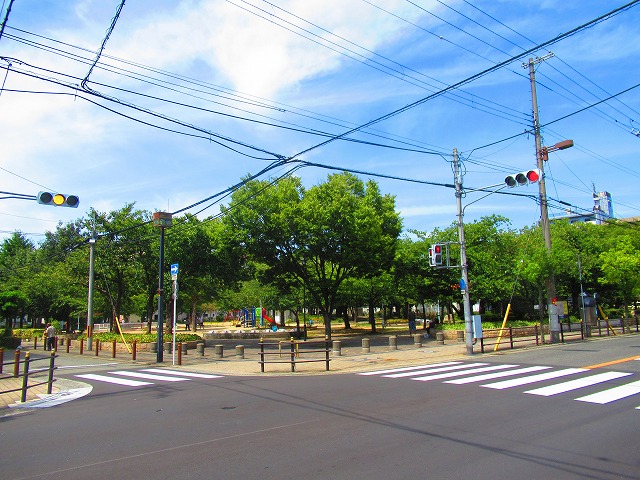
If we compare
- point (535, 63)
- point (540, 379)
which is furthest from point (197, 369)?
point (535, 63)

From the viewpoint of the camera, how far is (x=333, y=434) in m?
7.29

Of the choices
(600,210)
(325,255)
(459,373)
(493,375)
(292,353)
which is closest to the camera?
(493,375)

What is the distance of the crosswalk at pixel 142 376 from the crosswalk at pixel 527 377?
19.2ft

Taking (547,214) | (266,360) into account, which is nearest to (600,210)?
(547,214)

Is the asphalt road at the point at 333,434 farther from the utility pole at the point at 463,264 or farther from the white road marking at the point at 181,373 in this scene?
the utility pole at the point at 463,264

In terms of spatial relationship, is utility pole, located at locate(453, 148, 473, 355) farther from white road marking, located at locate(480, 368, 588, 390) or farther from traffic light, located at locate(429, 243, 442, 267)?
white road marking, located at locate(480, 368, 588, 390)

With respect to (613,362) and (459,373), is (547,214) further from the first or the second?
(459,373)

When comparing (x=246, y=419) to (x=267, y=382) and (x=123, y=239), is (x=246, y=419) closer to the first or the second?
(x=267, y=382)

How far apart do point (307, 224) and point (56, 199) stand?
607 inches

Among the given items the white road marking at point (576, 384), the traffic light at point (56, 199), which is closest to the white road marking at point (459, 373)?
the white road marking at point (576, 384)

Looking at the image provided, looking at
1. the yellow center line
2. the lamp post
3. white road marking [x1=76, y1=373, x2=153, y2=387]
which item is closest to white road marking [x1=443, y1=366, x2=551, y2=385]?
the yellow center line

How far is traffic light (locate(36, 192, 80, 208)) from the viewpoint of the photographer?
41.2ft

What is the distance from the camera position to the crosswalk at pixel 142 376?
14.7 m

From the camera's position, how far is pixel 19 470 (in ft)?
19.7
